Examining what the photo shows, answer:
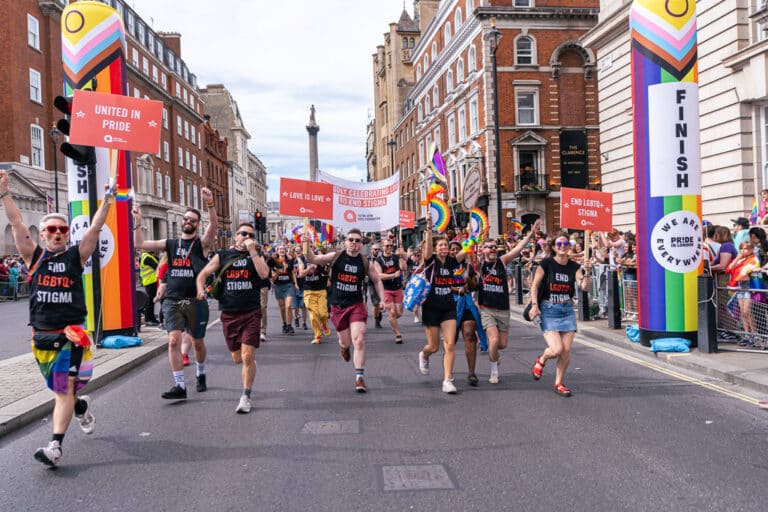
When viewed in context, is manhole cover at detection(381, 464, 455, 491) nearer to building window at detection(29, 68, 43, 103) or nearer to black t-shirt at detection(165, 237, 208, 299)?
black t-shirt at detection(165, 237, 208, 299)

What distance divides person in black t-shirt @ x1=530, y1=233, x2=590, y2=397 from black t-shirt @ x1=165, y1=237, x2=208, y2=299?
3942mm

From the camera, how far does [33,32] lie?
111 feet

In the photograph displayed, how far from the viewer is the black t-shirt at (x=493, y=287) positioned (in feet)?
26.7

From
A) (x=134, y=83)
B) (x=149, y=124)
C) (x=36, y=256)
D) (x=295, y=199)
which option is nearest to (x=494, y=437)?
(x=36, y=256)

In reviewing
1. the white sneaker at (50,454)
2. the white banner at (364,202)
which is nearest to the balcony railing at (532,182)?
the white banner at (364,202)

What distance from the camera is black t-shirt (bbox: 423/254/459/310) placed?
7.62m

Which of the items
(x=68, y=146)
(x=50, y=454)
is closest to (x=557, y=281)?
(x=50, y=454)

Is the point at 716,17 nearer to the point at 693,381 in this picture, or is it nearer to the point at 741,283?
the point at 741,283

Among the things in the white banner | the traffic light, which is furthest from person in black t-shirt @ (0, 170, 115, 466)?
the white banner

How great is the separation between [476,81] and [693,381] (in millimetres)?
31504

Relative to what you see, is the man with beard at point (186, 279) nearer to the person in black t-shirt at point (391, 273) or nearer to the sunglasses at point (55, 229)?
the sunglasses at point (55, 229)

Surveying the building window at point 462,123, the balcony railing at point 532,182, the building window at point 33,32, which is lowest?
the balcony railing at point 532,182

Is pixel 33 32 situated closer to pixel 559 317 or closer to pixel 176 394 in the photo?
pixel 176 394

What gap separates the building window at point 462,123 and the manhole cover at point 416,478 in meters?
36.8
